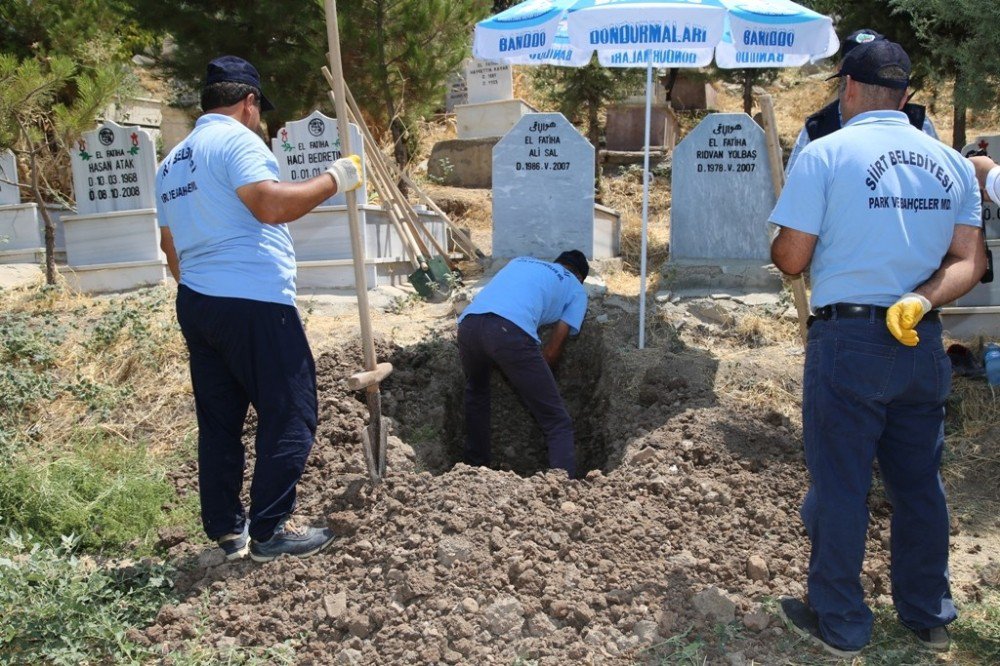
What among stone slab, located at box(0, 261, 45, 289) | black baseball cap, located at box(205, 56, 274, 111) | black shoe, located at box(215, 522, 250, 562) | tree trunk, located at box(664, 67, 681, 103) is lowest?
black shoe, located at box(215, 522, 250, 562)

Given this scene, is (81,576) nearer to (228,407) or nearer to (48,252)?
(228,407)

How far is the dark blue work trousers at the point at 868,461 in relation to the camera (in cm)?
280

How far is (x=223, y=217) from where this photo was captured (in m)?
3.34

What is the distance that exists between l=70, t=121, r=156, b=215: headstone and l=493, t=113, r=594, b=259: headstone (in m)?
3.06

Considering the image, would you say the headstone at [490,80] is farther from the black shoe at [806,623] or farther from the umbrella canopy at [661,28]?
the black shoe at [806,623]

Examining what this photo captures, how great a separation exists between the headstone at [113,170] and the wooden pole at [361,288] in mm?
4342

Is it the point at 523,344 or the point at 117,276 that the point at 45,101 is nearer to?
the point at 117,276

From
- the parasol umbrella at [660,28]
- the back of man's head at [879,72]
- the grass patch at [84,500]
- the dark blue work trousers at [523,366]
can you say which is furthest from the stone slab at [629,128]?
the back of man's head at [879,72]

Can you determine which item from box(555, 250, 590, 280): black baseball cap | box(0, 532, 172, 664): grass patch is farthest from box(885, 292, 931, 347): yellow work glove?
box(555, 250, 590, 280): black baseball cap

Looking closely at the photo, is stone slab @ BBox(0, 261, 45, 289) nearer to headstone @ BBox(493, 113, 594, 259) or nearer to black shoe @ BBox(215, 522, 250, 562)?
headstone @ BBox(493, 113, 594, 259)

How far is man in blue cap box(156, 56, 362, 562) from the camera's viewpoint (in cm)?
332

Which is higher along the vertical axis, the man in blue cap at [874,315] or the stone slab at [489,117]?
the stone slab at [489,117]

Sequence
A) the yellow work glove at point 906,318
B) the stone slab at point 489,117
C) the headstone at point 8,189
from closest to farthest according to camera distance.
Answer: the yellow work glove at point 906,318, the headstone at point 8,189, the stone slab at point 489,117

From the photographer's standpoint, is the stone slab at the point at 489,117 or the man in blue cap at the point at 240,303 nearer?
the man in blue cap at the point at 240,303
